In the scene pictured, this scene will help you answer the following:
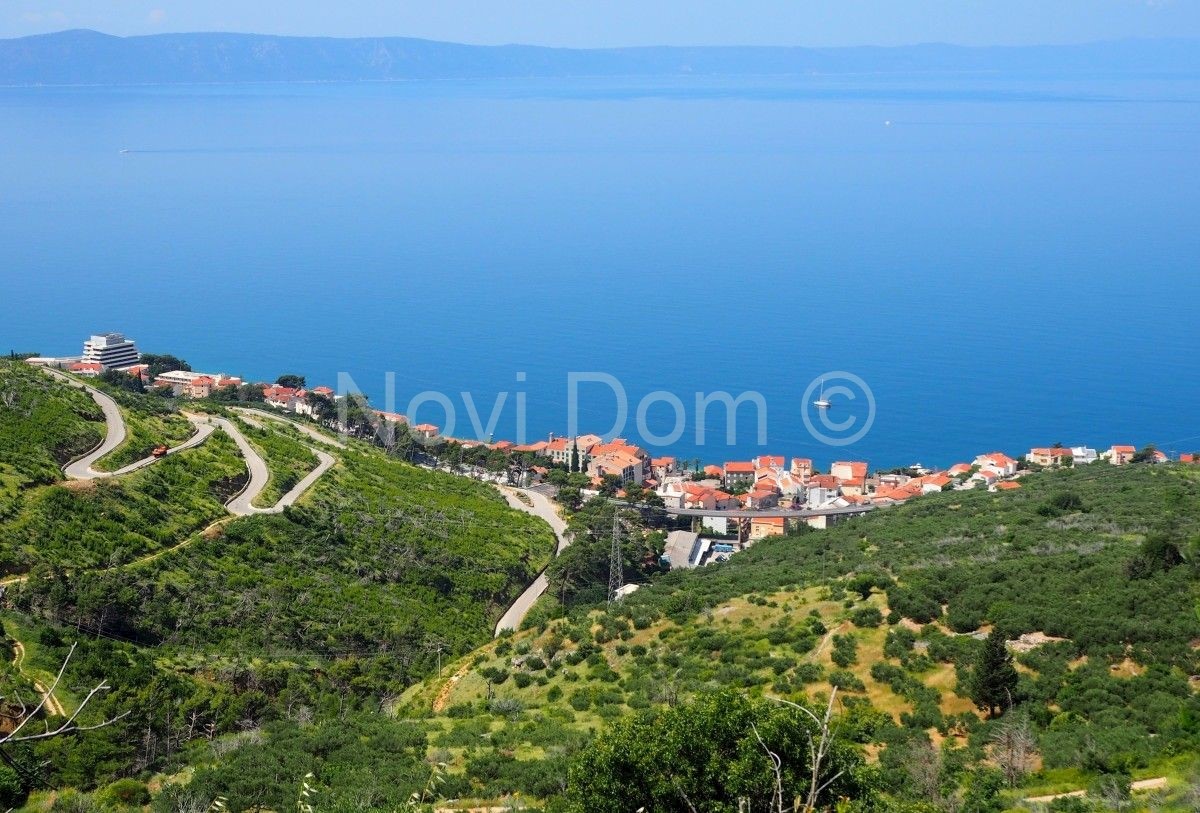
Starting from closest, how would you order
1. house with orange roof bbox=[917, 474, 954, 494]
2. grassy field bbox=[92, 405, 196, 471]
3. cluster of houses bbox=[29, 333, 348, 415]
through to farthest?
grassy field bbox=[92, 405, 196, 471], house with orange roof bbox=[917, 474, 954, 494], cluster of houses bbox=[29, 333, 348, 415]

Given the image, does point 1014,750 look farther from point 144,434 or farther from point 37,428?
point 144,434

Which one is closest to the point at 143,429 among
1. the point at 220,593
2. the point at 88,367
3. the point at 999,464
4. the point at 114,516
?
the point at 114,516

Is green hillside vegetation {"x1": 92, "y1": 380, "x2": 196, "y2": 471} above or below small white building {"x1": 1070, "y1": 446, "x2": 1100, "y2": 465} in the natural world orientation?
below

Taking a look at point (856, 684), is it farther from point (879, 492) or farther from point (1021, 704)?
point (879, 492)

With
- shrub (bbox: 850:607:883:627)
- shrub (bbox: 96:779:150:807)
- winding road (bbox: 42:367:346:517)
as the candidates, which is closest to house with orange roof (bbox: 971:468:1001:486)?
winding road (bbox: 42:367:346:517)

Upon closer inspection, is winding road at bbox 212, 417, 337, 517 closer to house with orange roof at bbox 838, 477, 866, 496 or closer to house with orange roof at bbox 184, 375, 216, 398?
house with orange roof at bbox 184, 375, 216, 398

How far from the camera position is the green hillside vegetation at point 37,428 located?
23141mm

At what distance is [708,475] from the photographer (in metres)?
44.2

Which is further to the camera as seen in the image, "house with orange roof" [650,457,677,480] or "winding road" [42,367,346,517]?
"house with orange roof" [650,457,677,480]

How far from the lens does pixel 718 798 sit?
934 centimetres

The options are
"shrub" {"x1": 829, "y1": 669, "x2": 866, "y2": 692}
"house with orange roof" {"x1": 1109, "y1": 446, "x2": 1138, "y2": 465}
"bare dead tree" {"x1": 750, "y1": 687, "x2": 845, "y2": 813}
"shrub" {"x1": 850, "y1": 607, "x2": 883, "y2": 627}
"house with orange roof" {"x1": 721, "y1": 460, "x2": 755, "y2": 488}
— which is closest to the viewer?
"bare dead tree" {"x1": 750, "y1": 687, "x2": 845, "y2": 813}

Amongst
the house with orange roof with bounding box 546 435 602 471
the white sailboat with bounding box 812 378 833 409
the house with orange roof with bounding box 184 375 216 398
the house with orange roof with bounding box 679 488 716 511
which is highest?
the white sailboat with bounding box 812 378 833 409

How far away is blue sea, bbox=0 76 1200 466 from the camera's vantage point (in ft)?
186

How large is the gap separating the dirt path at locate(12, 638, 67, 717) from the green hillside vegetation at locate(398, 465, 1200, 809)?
456cm
